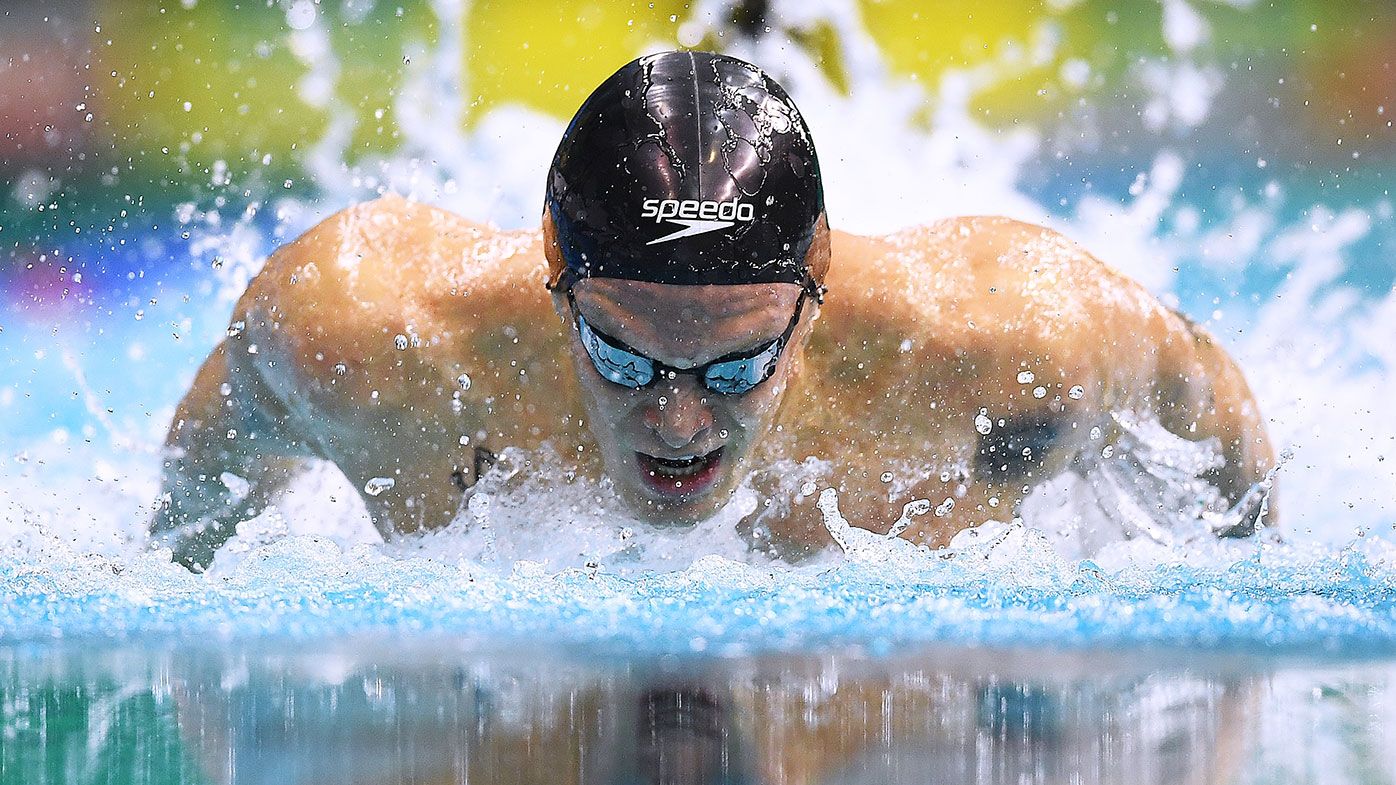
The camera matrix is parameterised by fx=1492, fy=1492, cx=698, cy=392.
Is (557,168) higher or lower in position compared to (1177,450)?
higher

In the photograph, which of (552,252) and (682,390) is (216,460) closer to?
(552,252)

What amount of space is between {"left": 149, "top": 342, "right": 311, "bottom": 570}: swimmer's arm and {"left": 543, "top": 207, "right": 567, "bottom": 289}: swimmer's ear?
26.7 inches

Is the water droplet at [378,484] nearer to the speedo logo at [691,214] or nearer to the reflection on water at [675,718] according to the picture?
the reflection on water at [675,718]

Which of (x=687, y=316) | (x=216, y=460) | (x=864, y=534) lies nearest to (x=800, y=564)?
(x=864, y=534)

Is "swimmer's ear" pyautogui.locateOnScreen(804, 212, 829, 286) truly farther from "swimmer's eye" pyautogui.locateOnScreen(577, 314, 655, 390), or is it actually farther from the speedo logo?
"swimmer's eye" pyautogui.locateOnScreen(577, 314, 655, 390)

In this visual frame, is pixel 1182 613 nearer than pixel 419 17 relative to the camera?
Yes

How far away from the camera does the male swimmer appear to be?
218 centimetres

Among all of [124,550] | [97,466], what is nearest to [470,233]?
[124,550]

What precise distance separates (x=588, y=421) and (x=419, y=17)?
2.75 meters

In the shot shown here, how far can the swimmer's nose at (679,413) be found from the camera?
206cm

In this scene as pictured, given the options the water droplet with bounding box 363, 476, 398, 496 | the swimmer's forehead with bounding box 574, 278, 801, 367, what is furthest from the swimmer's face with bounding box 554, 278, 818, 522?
the water droplet with bounding box 363, 476, 398, 496

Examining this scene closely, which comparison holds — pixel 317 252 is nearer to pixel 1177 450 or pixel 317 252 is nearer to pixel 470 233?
pixel 470 233

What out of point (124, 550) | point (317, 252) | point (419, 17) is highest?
point (419, 17)

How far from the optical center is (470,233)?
2621mm
